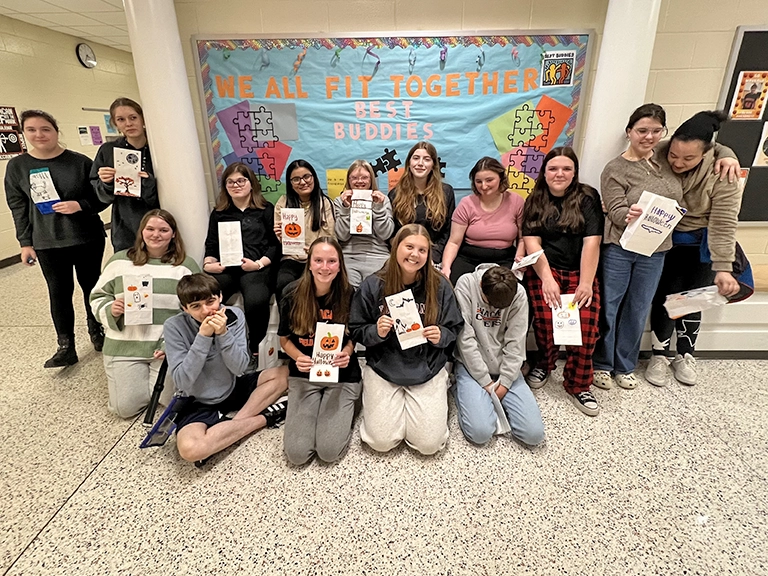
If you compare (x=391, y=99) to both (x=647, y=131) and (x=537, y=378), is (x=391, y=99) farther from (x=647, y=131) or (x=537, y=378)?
(x=537, y=378)

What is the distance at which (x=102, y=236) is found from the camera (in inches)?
108

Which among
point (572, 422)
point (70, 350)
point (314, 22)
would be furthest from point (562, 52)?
point (70, 350)

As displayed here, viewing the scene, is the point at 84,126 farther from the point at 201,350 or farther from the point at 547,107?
the point at 547,107

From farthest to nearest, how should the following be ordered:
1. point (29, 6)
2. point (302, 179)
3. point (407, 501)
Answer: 1. point (29, 6)
2. point (302, 179)
3. point (407, 501)

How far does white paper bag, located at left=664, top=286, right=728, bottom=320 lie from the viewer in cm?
233

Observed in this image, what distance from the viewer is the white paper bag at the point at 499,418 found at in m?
2.10

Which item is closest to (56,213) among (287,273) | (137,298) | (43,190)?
(43,190)

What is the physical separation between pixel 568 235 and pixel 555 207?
7.0 inches

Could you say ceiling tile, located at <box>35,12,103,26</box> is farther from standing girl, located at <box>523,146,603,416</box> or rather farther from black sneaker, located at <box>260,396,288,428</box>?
standing girl, located at <box>523,146,603,416</box>

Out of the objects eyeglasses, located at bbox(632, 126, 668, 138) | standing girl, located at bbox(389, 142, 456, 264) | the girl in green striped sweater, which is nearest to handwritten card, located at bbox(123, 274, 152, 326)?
the girl in green striped sweater

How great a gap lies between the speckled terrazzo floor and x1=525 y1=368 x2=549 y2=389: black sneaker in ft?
0.65

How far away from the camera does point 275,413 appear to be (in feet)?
7.26

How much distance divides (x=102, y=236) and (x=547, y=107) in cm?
306

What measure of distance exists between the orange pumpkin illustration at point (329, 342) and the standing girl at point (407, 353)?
0.11 m
